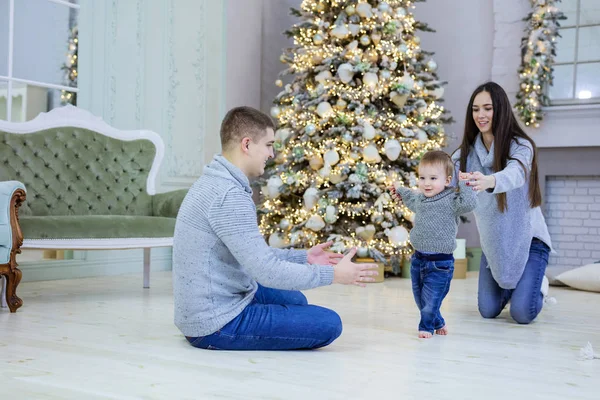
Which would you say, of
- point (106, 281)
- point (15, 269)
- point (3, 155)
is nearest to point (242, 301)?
point (15, 269)

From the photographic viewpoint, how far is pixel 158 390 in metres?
1.99

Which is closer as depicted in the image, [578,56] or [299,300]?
[299,300]

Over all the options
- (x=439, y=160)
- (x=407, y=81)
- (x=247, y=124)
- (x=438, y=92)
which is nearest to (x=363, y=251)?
(x=407, y=81)

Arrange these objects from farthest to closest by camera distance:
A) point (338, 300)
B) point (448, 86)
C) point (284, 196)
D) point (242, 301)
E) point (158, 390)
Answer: point (448, 86) < point (284, 196) < point (338, 300) < point (242, 301) < point (158, 390)

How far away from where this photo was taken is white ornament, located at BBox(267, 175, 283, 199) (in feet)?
18.5

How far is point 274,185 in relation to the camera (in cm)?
564

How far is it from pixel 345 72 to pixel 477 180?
2798 millimetres

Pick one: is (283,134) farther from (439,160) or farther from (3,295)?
(439,160)

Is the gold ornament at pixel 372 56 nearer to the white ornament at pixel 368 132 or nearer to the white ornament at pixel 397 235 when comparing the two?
the white ornament at pixel 368 132

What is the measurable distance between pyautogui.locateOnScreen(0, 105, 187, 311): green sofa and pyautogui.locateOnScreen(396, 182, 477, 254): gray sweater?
178 centimetres

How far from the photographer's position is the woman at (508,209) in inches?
132

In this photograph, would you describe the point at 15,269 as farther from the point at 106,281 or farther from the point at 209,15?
the point at 209,15

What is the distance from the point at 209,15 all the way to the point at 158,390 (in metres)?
4.77

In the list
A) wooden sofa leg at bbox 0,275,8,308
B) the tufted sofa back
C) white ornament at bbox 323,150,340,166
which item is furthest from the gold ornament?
wooden sofa leg at bbox 0,275,8,308
